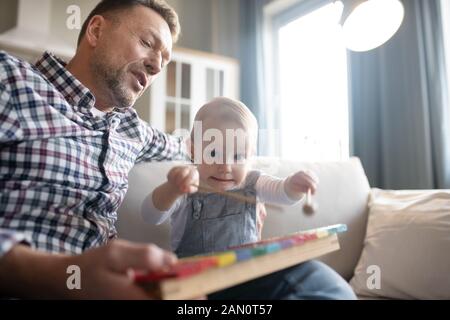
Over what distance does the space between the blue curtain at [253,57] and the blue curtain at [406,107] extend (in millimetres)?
704

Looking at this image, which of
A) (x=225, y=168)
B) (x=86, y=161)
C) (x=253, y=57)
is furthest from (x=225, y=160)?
(x=253, y=57)

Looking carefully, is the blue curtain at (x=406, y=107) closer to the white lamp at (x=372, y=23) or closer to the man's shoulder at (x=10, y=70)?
the white lamp at (x=372, y=23)

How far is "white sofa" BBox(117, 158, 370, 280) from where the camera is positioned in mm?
847

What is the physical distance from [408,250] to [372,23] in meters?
0.59

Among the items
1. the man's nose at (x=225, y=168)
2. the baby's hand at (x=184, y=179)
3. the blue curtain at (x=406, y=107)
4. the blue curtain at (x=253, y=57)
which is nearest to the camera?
the baby's hand at (x=184, y=179)

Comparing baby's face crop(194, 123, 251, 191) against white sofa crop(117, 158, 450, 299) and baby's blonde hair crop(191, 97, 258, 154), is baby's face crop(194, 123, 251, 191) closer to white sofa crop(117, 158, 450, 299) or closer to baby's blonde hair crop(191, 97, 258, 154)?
baby's blonde hair crop(191, 97, 258, 154)

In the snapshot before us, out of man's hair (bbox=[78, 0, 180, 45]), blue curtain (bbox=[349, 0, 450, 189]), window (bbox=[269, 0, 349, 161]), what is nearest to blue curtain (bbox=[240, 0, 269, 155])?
window (bbox=[269, 0, 349, 161])

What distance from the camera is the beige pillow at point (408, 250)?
2.81 ft

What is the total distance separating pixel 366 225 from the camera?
1078 mm

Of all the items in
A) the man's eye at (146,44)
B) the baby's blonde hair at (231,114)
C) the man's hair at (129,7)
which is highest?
the man's hair at (129,7)

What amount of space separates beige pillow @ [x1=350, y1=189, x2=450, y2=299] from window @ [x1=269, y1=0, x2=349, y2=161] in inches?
23.2

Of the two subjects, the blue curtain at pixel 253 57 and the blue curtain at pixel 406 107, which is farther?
the blue curtain at pixel 253 57

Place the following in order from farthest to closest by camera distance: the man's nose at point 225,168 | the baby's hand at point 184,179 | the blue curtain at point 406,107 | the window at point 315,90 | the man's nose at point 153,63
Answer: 1. the window at point 315,90
2. the blue curtain at point 406,107
3. the man's nose at point 153,63
4. the man's nose at point 225,168
5. the baby's hand at point 184,179

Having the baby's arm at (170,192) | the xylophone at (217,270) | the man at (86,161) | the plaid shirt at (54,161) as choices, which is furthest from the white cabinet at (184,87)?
the xylophone at (217,270)
